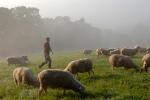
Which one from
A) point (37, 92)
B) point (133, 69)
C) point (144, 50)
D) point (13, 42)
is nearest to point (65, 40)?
point (13, 42)

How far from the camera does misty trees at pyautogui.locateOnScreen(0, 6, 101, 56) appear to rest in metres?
90.4

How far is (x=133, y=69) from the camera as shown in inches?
1041

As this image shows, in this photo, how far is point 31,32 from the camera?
99000 millimetres

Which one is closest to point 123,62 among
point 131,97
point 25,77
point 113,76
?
point 113,76

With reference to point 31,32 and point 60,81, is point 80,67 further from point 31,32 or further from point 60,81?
point 31,32

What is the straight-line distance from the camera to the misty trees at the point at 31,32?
297 feet

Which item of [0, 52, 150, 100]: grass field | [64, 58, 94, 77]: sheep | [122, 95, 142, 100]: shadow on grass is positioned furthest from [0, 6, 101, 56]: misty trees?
[122, 95, 142, 100]: shadow on grass

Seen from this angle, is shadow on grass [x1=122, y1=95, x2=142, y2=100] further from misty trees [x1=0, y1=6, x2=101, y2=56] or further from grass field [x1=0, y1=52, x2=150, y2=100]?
misty trees [x1=0, y1=6, x2=101, y2=56]

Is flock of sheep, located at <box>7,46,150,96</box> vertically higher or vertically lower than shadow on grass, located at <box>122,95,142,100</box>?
higher

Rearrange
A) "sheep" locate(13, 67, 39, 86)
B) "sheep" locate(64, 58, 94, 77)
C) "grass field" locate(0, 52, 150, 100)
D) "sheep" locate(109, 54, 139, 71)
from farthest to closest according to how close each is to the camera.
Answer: "sheep" locate(109, 54, 139, 71) → "sheep" locate(64, 58, 94, 77) → "sheep" locate(13, 67, 39, 86) → "grass field" locate(0, 52, 150, 100)

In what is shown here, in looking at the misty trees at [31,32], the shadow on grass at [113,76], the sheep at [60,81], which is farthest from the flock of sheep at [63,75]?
the misty trees at [31,32]

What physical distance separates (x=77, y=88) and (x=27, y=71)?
488 centimetres

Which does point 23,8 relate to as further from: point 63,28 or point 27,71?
point 27,71

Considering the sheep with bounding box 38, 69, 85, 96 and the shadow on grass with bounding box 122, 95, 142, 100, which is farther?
the sheep with bounding box 38, 69, 85, 96
